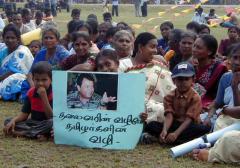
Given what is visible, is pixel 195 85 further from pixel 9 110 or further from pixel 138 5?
pixel 138 5

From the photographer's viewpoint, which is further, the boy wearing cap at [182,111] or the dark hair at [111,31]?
the dark hair at [111,31]

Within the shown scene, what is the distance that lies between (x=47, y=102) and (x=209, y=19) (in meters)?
19.9

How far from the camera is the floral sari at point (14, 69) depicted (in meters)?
8.41

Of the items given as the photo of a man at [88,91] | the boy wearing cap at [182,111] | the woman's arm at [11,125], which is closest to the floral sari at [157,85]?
the boy wearing cap at [182,111]

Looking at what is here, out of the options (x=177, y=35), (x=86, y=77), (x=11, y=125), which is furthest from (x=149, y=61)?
(x=177, y=35)

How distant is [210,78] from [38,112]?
2.02 m

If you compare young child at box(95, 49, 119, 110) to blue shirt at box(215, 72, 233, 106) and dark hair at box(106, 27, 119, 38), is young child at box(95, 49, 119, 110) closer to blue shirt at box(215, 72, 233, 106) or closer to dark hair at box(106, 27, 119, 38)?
blue shirt at box(215, 72, 233, 106)

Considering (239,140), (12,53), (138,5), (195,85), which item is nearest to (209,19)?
(138,5)

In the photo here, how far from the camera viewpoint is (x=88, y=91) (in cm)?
549

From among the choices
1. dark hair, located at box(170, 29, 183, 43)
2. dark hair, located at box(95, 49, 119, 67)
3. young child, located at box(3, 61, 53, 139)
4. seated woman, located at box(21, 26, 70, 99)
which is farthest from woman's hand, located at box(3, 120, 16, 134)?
dark hair, located at box(170, 29, 183, 43)

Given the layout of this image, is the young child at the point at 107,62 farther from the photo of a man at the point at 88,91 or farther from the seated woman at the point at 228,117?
the seated woman at the point at 228,117

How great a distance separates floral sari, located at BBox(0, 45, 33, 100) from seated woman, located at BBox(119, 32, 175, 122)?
8.41 feet

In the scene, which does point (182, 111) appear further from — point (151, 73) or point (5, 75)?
point (5, 75)

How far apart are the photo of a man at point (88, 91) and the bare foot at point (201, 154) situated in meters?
0.95
